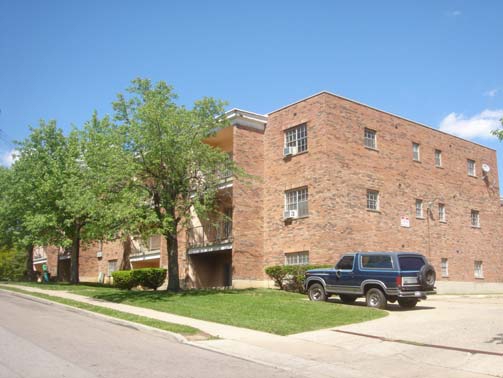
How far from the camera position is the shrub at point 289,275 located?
71.7ft

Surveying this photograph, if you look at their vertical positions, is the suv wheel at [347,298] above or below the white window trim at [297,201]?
below

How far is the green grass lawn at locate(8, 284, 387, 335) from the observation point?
44.7 ft

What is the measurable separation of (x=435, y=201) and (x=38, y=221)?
21.6 m

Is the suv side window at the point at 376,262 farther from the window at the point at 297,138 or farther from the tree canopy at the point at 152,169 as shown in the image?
the window at the point at 297,138

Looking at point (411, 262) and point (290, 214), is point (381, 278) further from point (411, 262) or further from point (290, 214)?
point (290, 214)

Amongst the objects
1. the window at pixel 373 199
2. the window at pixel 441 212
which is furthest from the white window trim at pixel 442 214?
the window at pixel 373 199

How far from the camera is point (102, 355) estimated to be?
362 inches

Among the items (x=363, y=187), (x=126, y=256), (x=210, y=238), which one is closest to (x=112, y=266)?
(x=126, y=256)

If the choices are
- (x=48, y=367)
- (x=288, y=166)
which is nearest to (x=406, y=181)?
(x=288, y=166)

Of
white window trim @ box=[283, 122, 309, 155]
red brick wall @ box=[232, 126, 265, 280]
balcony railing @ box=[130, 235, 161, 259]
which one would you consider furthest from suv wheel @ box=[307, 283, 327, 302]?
balcony railing @ box=[130, 235, 161, 259]

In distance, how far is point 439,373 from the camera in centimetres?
865

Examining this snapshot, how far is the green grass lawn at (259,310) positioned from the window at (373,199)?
6.43m

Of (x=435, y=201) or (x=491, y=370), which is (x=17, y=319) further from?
(x=435, y=201)

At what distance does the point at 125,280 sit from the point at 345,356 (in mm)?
21053
